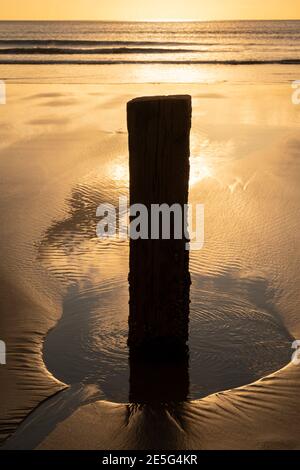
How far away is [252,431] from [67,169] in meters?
5.14

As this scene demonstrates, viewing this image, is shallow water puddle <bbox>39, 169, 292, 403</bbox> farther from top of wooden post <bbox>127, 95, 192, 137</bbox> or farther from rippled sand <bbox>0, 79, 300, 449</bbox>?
top of wooden post <bbox>127, 95, 192, 137</bbox>

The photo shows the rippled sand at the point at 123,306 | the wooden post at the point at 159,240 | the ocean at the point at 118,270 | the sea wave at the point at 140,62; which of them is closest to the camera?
the rippled sand at the point at 123,306

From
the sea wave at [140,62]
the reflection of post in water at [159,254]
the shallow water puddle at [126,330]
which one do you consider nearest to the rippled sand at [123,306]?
the shallow water puddle at [126,330]

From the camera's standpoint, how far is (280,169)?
7.28 m

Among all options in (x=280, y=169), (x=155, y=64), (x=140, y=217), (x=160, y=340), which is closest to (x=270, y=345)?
(x=160, y=340)

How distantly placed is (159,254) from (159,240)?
8cm

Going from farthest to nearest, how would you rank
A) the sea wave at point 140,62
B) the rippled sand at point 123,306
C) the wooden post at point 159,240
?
the sea wave at point 140,62, the wooden post at point 159,240, the rippled sand at point 123,306

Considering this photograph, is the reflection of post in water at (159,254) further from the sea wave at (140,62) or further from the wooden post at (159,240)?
the sea wave at (140,62)

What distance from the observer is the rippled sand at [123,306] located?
8.76 feet

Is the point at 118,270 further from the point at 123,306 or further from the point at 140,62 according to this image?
the point at 140,62

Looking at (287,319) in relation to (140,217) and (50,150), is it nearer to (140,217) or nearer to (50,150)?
(140,217)

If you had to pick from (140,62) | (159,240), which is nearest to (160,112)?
(159,240)

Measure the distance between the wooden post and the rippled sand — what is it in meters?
0.24

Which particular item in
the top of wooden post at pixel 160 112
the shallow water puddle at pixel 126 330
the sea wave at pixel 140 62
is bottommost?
the shallow water puddle at pixel 126 330
